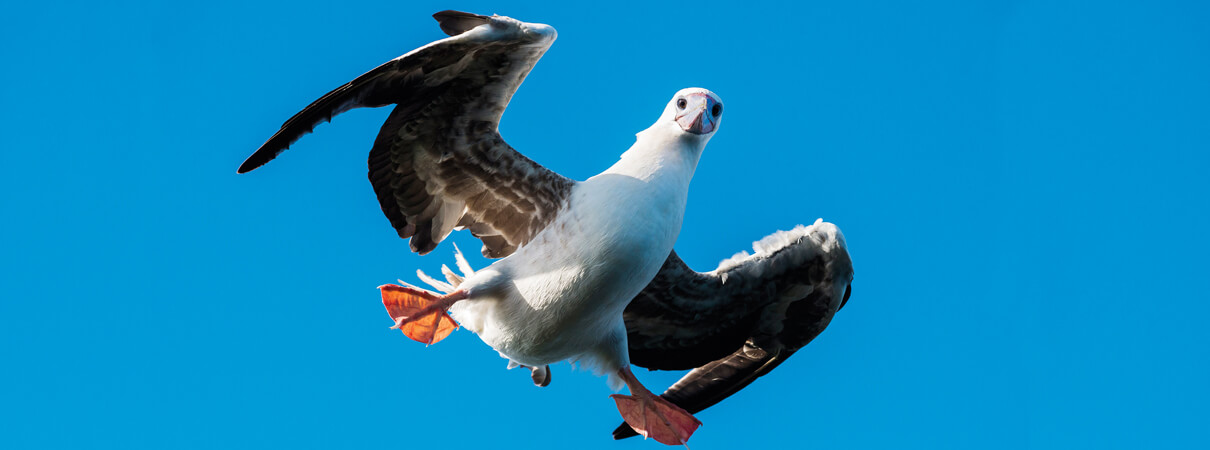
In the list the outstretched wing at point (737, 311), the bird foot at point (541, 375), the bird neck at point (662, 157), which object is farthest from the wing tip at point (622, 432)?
the bird neck at point (662, 157)

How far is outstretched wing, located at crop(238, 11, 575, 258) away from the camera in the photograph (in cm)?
862

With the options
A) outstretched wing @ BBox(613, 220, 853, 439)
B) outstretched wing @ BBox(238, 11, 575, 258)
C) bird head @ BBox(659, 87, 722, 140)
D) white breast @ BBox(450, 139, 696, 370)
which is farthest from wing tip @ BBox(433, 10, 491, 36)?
outstretched wing @ BBox(613, 220, 853, 439)

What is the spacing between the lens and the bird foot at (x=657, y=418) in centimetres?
1017

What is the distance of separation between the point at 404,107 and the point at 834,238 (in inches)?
155

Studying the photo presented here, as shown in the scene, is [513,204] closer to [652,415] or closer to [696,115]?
[696,115]

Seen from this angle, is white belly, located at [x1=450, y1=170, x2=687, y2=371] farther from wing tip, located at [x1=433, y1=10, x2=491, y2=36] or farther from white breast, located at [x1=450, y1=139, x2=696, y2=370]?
wing tip, located at [x1=433, y1=10, x2=491, y2=36]

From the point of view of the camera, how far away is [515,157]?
9539 mm

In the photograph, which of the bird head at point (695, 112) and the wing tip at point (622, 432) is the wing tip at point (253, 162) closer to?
the bird head at point (695, 112)

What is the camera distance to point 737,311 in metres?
11.4

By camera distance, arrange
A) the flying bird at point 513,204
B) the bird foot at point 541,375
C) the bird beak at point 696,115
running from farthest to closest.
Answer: the bird foot at point 541,375 < the bird beak at point 696,115 < the flying bird at point 513,204

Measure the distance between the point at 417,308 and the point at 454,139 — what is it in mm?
1305

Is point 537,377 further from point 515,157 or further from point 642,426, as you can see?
point 515,157

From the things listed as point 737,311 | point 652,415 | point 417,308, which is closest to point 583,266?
point 417,308

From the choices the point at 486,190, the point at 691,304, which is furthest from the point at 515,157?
the point at 691,304
